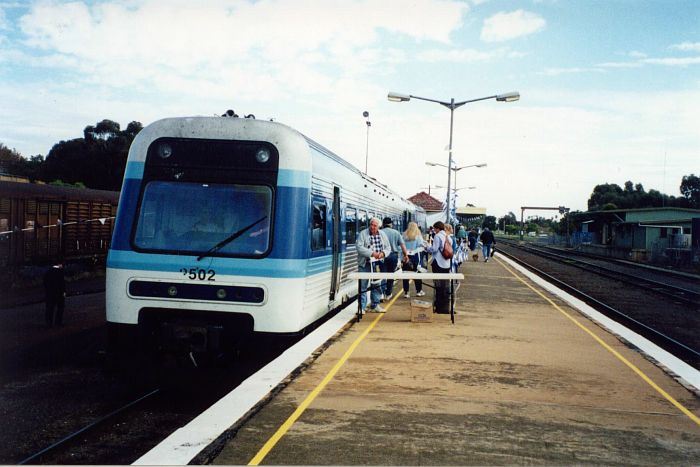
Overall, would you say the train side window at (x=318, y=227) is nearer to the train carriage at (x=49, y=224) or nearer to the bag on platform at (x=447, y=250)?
the bag on platform at (x=447, y=250)

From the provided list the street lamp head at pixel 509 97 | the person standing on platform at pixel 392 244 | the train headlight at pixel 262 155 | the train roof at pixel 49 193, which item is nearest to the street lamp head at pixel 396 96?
the street lamp head at pixel 509 97

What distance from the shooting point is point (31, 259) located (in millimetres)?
22078

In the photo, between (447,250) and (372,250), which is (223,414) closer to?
(372,250)

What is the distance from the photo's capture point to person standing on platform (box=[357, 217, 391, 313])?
42.0 feet

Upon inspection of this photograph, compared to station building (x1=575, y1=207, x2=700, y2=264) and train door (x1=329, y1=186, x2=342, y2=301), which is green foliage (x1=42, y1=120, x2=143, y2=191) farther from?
train door (x1=329, y1=186, x2=342, y2=301)

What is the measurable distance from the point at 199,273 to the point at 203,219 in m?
0.60

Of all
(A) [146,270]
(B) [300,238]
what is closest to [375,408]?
(B) [300,238]

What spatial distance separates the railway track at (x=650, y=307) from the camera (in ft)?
40.4

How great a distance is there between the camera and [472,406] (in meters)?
6.48

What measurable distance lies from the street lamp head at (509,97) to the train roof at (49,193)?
16.6 m

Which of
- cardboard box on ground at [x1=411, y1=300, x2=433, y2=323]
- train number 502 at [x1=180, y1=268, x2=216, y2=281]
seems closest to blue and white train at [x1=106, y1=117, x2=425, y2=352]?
train number 502 at [x1=180, y1=268, x2=216, y2=281]

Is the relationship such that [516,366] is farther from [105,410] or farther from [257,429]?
[105,410]

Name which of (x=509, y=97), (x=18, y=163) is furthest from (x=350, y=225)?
(x=18, y=163)

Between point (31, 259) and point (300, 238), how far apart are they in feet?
54.9
